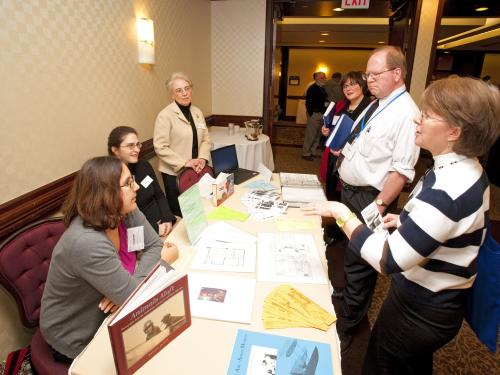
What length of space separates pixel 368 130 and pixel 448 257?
102cm

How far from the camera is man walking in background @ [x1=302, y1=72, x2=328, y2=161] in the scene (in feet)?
20.8

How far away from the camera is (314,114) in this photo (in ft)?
21.2

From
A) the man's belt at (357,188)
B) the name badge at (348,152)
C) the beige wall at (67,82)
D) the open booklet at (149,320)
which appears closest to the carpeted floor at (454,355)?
the man's belt at (357,188)

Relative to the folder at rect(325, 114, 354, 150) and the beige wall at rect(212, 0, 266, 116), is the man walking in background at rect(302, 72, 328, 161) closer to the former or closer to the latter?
the beige wall at rect(212, 0, 266, 116)

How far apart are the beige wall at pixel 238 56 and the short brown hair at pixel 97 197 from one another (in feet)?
12.6

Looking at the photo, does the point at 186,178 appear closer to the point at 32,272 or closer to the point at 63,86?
the point at 63,86

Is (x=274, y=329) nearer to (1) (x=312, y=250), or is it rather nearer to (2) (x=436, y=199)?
(1) (x=312, y=250)

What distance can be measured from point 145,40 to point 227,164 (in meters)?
1.35

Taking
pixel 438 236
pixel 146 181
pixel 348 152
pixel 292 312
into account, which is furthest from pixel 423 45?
pixel 292 312

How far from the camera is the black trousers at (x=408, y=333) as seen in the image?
1140mm

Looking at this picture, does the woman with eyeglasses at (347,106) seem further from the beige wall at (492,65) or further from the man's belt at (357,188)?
the beige wall at (492,65)

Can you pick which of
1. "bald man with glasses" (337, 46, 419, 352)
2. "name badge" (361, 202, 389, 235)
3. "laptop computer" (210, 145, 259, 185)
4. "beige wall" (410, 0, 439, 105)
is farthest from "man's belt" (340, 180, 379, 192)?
"beige wall" (410, 0, 439, 105)

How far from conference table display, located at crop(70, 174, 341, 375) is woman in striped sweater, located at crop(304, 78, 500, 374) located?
0.97 ft

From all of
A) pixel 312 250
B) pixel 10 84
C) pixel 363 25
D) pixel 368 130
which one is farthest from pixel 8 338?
pixel 363 25
